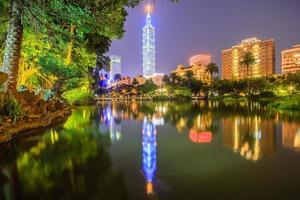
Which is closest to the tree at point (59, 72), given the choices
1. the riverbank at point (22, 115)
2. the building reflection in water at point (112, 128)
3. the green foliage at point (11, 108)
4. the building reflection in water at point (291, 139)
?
the riverbank at point (22, 115)

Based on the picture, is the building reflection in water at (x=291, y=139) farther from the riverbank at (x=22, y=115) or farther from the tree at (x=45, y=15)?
the riverbank at (x=22, y=115)

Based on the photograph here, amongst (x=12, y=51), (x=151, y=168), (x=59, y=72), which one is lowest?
(x=151, y=168)

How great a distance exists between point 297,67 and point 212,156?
182796 millimetres

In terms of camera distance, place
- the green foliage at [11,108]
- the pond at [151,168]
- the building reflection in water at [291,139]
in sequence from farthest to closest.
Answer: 1. the green foliage at [11,108]
2. the building reflection in water at [291,139]
3. the pond at [151,168]

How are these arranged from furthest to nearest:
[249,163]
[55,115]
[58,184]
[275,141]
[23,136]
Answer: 1. [55,115]
2. [23,136]
3. [275,141]
4. [249,163]
5. [58,184]

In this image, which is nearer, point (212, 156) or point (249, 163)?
point (249, 163)

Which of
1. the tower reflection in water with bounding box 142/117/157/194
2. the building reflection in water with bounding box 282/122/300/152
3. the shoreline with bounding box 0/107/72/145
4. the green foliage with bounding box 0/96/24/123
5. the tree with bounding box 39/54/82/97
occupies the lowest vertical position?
the tower reflection in water with bounding box 142/117/157/194

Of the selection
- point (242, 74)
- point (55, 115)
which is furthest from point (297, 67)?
point (55, 115)

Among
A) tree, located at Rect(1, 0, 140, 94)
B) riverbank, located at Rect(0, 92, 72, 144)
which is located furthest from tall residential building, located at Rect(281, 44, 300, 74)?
tree, located at Rect(1, 0, 140, 94)

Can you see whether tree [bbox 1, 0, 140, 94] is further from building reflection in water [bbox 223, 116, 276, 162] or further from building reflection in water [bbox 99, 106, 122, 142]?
building reflection in water [bbox 223, 116, 276, 162]

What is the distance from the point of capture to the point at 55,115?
18.2 metres

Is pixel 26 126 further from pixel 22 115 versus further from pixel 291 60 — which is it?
pixel 291 60

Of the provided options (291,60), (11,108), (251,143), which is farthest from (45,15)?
(291,60)

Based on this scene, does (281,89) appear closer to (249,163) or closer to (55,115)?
(55,115)
